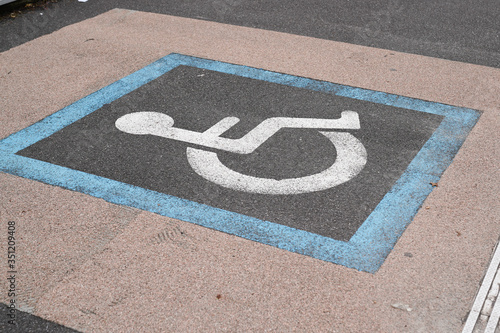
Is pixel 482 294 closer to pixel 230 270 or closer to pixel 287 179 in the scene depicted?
pixel 230 270

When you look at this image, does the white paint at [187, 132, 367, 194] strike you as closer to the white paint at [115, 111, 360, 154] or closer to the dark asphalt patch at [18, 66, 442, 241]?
the dark asphalt patch at [18, 66, 442, 241]

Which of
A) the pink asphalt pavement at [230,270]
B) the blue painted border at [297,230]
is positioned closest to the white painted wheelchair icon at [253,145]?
the blue painted border at [297,230]

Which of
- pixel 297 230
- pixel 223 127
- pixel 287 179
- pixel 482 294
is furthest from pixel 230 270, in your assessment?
pixel 223 127

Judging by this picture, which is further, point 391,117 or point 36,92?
point 36,92

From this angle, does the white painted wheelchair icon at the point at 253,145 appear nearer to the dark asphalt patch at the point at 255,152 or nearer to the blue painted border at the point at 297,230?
the dark asphalt patch at the point at 255,152

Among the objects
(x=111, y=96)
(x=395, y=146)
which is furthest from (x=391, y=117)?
(x=111, y=96)

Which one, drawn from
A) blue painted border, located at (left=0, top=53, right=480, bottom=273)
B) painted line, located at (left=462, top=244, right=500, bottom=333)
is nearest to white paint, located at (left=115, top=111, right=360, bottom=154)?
blue painted border, located at (left=0, top=53, right=480, bottom=273)

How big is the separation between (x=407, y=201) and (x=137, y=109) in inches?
113

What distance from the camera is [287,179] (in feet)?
14.1

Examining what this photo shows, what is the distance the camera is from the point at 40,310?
3.12m

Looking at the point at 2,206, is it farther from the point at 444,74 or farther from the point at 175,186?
the point at 444,74

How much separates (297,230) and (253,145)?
1.27m

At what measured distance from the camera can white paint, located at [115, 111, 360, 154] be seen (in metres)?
4.82

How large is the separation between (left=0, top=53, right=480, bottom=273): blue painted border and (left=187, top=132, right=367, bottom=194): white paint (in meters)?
0.37
